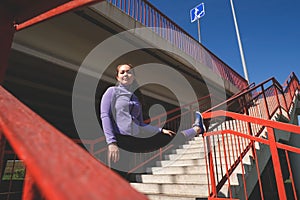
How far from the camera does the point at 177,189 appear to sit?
11.3ft

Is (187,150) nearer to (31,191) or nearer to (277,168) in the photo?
(277,168)

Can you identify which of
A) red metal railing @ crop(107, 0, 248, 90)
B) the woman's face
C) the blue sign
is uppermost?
the blue sign

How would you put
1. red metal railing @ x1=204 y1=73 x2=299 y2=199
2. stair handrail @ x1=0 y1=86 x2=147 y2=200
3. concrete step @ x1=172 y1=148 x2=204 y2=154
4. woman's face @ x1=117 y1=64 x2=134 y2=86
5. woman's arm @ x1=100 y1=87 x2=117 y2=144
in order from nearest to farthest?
stair handrail @ x1=0 y1=86 x2=147 y2=200 → woman's arm @ x1=100 y1=87 x2=117 y2=144 → woman's face @ x1=117 y1=64 x2=134 y2=86 → red metal railing @ x1=204 y1=73 x2=299 y2=199 → concrete step @ x1=172 y1=148 x2=204 y2=154

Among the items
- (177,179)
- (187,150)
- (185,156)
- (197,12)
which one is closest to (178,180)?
(177,179)

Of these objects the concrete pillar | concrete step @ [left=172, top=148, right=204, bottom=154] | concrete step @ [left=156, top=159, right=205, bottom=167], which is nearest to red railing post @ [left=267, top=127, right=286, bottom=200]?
concrete step @ [left=156, top=159, right=205, bottom=167]

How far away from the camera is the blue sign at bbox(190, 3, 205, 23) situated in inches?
503

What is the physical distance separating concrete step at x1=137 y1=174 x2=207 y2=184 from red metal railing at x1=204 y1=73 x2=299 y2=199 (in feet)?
0.90

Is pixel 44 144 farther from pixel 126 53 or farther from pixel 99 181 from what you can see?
pixel 126 53

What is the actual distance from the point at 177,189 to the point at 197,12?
12.2 meters

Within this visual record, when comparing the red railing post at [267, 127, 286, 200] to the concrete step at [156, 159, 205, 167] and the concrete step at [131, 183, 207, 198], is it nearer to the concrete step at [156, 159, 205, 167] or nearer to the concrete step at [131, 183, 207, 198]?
the concrete step at [131, 183, 207, 198]

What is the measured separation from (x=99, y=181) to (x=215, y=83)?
28.8 ft

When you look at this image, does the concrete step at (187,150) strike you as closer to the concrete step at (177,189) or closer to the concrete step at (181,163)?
the concrete step at (181,163)

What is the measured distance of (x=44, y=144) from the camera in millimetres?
465

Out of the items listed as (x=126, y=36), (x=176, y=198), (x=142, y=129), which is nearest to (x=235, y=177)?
(x=176, y=198)
